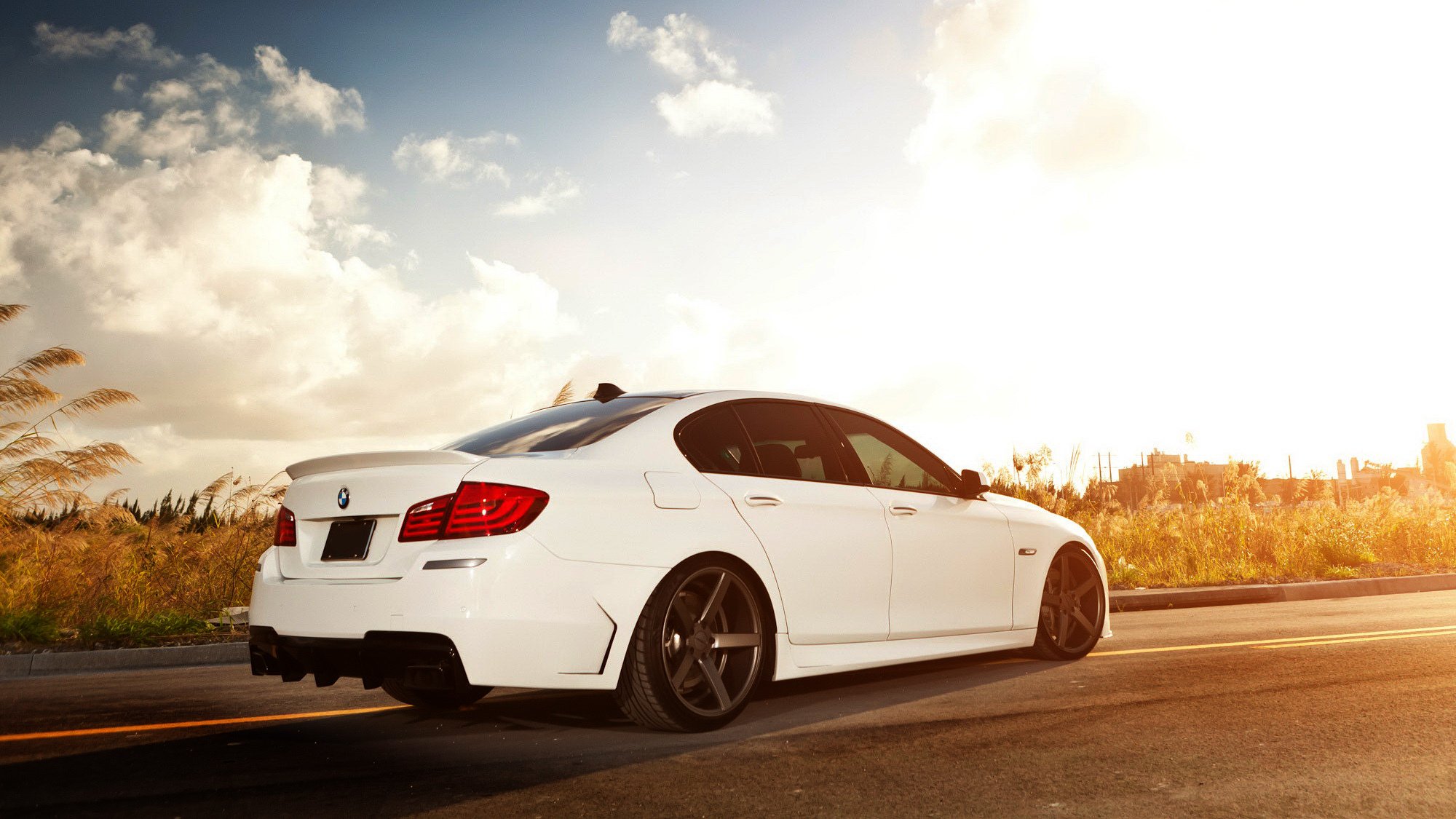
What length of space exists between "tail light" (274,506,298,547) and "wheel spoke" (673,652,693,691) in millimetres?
1797

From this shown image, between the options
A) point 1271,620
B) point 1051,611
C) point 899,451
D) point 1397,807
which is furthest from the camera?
point 1271,620

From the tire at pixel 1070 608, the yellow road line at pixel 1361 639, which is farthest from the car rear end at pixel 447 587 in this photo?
the yellow road line at pixel 1361 639

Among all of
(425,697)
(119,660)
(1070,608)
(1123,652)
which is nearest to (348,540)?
(425,697)

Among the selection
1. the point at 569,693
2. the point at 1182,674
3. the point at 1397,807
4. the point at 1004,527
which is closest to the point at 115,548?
the point at 569,693

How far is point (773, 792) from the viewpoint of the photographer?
12.9 feet

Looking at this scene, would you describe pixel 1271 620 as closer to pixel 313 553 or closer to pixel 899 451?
pixel 899 451

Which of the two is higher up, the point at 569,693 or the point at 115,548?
the point at 115,548

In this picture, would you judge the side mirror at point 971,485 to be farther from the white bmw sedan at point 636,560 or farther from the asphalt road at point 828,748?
the asphalt road at point 828,748

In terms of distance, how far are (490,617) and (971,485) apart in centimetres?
335

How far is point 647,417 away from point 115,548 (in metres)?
8.02

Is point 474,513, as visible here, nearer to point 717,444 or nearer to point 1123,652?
point 717,444

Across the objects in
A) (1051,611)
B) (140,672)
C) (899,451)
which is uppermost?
(899,451)

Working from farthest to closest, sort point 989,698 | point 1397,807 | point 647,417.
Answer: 1. point 989,698
2. point 647,417
3. point 1397,807

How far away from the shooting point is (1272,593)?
41.7ft
